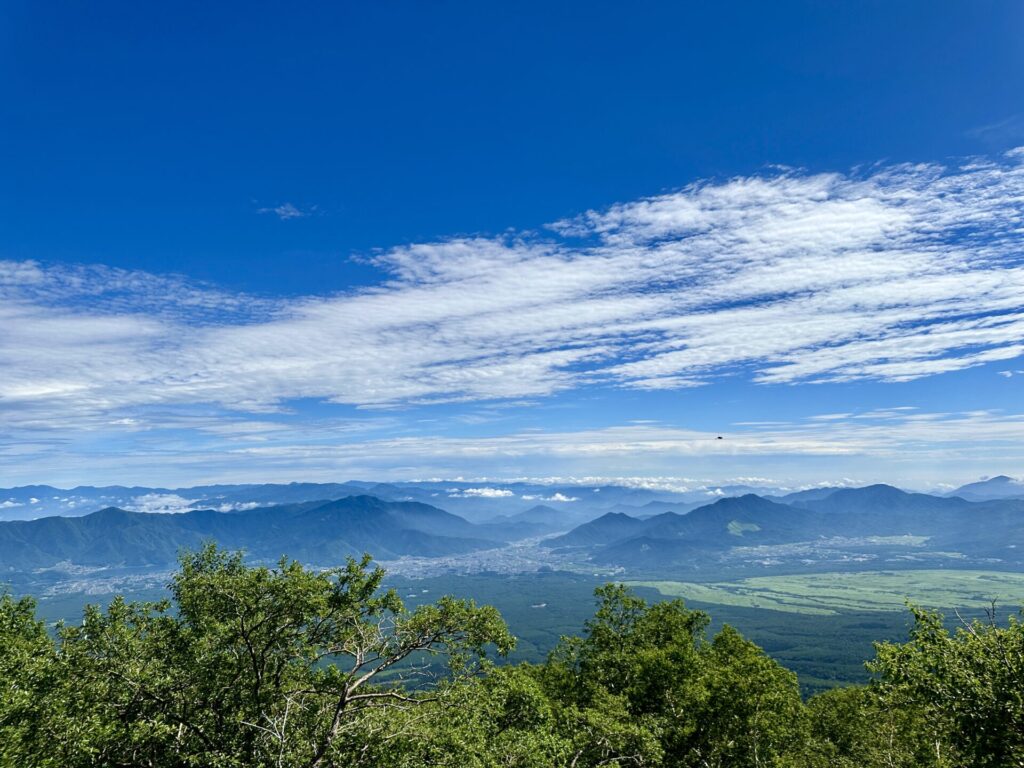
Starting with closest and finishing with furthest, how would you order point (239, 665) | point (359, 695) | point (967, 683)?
point (967, 683) < point (359, 695) < point (239, 665)

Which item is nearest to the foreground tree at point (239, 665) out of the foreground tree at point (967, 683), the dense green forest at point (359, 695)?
the dense green forest at point (359, 695)

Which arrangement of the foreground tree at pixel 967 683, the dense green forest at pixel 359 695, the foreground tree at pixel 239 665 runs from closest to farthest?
the foreground tree at pixel 967 683
the dense green forest at pixel 359 695
the foreground tree at pixel 239 665

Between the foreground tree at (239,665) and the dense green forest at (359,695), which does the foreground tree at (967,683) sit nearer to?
the dense green forest at (359,695)

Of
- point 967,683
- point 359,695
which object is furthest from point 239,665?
point 967,683

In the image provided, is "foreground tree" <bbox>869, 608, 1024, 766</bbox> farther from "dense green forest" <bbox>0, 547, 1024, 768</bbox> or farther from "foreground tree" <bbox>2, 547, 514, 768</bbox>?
"foreground tree" <bbox>2, 547, 514, 768</bbox>

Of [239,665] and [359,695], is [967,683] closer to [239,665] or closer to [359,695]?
[359,695]

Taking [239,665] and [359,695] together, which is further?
[239,665]

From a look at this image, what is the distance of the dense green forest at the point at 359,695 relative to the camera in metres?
18.3

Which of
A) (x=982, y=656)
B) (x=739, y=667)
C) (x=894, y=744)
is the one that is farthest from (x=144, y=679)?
(x=894, y=744)

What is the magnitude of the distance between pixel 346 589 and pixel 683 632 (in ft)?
97.7

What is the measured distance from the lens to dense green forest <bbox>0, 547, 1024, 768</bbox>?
1827 cm

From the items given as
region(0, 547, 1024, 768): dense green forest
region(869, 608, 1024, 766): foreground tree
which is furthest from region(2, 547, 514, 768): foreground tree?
region(869, 608, 1024, 766): foreground tree

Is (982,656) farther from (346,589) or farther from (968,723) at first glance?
(346,589)

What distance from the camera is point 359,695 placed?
22.8 meters
